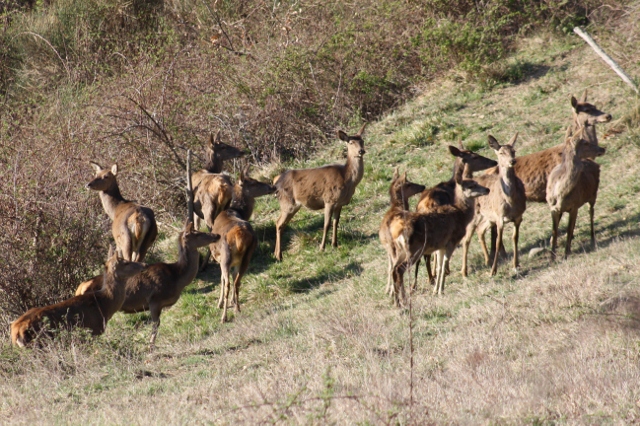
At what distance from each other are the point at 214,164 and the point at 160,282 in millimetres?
4769

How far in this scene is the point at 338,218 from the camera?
1423 centimetres

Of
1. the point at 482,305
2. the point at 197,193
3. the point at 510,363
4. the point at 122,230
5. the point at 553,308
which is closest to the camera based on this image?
the point at 510,363

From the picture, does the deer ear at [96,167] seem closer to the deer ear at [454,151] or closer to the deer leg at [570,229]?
the deer ear at [454,151]

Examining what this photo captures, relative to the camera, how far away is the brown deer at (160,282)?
11.6m

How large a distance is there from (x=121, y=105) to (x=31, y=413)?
11623mm

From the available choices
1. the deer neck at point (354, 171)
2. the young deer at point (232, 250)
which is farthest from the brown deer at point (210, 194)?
the deer neck at point (354, 171)

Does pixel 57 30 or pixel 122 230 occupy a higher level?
pixel 57 30

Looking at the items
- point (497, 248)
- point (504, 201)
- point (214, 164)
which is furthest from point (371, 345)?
point (214, 164)

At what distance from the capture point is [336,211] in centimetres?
1426

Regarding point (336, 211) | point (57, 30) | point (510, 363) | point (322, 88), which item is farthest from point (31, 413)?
point (57, 30)

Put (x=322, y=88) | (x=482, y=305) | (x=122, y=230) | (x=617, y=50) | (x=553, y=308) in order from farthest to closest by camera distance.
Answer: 1. (x=322, y=88)
2. (x=617, y=50)
3. (x=122, y=230)
4. (x=482, y=305)
5. (x=553, y=308)

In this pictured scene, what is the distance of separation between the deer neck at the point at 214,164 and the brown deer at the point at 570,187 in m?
6.55

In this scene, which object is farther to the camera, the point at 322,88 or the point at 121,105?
the point at 322,88

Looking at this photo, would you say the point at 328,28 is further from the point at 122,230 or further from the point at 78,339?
the point at 78,339
